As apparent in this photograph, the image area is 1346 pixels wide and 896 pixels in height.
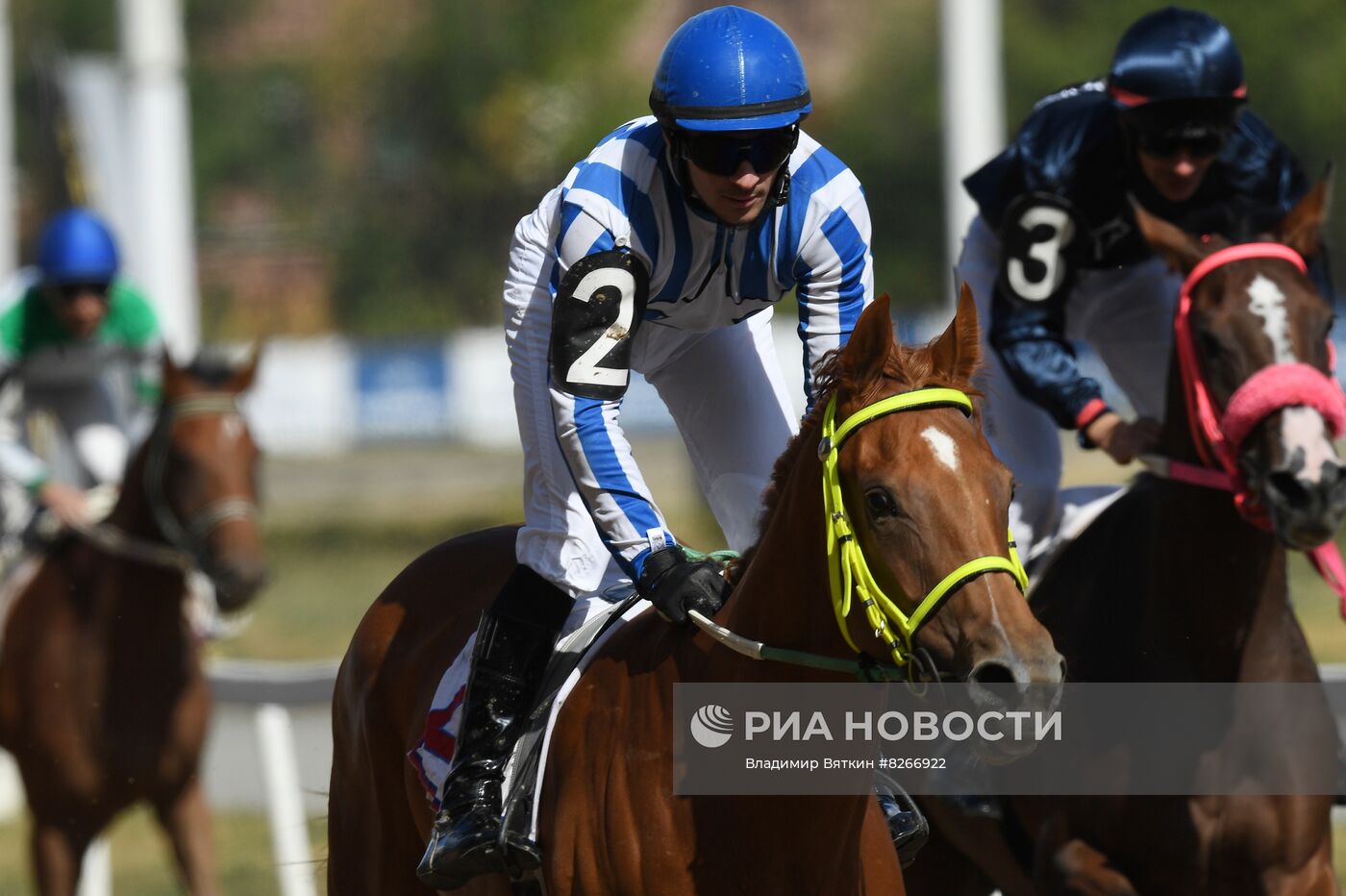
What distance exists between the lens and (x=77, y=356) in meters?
8.23

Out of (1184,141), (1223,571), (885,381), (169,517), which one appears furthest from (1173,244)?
(169,517)

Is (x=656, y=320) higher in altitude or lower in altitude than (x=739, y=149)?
lower

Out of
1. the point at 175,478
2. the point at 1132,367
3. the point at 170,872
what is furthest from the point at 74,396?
the point at 1132,367

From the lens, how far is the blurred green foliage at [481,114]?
115ft

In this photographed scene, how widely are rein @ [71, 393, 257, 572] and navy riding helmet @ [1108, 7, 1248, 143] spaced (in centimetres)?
360

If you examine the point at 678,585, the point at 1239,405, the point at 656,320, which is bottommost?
the point at 678,585

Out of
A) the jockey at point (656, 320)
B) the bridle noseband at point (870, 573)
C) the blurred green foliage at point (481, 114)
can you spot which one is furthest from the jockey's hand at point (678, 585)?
the blurred green foliage at point (481, 114)

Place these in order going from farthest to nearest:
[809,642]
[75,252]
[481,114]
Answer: [481,114] < [75,252] < [809,642]

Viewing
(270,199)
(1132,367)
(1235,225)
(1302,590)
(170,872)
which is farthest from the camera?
(270,199)

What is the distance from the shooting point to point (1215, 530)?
4.43 m

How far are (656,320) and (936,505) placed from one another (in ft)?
4.16

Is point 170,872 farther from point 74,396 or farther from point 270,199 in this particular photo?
Result: point 270,199

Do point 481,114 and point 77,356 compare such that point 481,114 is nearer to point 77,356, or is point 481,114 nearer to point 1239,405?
point 77,356

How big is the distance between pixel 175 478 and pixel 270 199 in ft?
119
